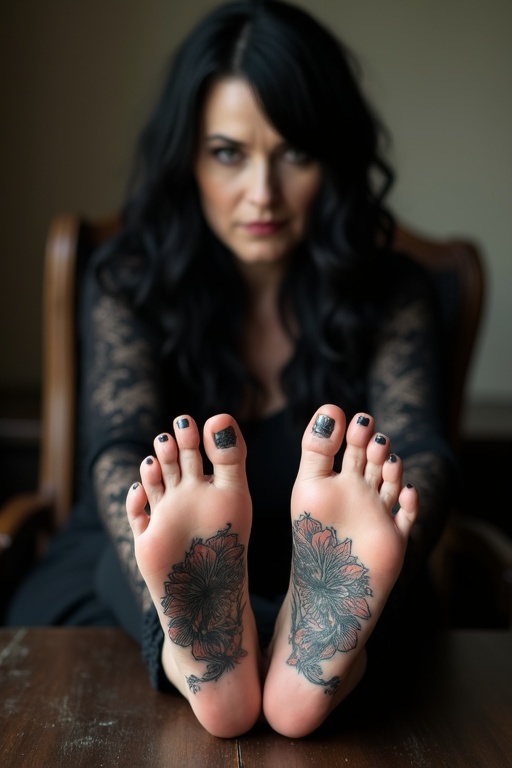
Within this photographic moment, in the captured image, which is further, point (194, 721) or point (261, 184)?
point (261, 184)

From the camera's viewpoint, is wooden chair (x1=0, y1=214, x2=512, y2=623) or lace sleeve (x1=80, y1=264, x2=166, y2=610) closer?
lace sleeve (x1=80, y1=264, x2=166, y2=610)

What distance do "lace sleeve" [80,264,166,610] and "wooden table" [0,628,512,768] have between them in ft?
0.29

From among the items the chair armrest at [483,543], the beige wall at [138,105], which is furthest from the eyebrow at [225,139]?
the beige wall at [138,105]

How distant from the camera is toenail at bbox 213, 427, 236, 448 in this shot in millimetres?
609

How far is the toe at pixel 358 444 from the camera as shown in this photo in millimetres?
643

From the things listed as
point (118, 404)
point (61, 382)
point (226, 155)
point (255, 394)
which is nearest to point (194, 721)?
point (118, 404)

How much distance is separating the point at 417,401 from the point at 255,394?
0.76 ft

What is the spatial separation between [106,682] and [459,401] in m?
0.83

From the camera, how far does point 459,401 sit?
1375 millimetres

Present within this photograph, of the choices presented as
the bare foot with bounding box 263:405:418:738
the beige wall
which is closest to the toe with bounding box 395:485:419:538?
the bare foot with bounding box 263:405:418:738

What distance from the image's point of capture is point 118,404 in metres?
1.04

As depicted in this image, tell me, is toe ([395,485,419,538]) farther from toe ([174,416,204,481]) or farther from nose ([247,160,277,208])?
nose ([247,160,277,208])

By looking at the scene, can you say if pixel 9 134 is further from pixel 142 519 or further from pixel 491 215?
pixel 142 519

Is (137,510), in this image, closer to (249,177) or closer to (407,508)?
(407,508)
